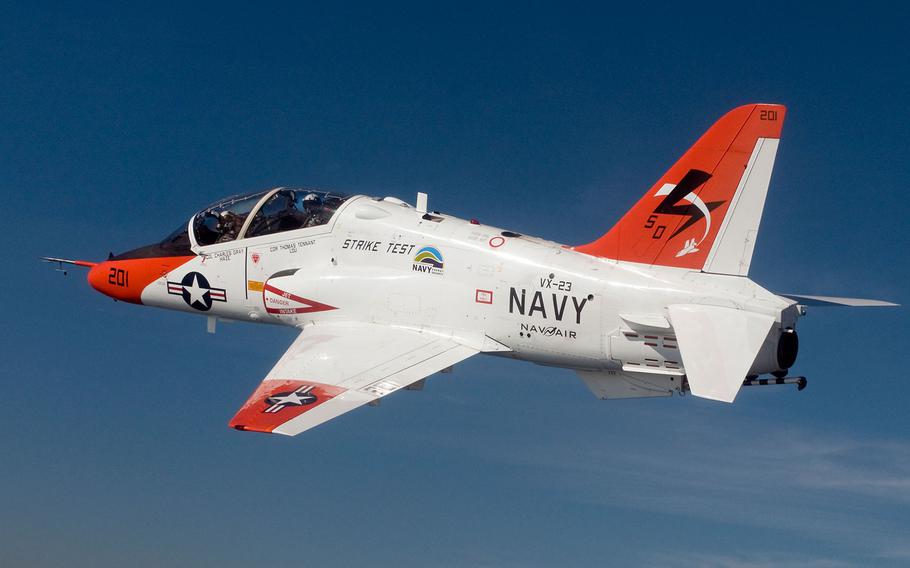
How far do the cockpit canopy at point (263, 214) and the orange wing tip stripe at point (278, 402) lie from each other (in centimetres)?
359

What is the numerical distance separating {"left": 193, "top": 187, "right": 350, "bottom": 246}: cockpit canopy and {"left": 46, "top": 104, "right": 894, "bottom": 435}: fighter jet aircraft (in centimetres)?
11

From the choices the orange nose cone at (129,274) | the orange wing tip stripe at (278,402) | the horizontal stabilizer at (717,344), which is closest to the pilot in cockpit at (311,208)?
the orange nose cone at (129,274)

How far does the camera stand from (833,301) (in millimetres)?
18984

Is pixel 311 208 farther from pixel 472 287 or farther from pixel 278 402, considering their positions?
pixel 278 402

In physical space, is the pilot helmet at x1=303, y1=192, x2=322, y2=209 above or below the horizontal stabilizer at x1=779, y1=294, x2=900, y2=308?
above

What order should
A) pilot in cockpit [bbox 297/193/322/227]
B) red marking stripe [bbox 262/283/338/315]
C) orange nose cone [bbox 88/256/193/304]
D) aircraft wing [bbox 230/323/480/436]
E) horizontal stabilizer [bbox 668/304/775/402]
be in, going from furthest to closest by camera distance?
1. orange nose cone [bbox 88/256/193/304]
2. pilot in cockpit [bbox 297/193/322/227]
3. red marking stripe [bbox 262/283/338/315]
4. aircraft wing [bbox 230/323/480/436]
5. horizontal stabilizer [bbox 668/304/775/402]

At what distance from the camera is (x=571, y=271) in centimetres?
1664

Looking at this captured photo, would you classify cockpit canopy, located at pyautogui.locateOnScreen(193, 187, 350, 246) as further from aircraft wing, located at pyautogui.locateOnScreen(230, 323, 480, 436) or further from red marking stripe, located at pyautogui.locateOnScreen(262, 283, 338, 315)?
aircraft wing, located at pyautogui.locateOnScreen(230, 323, 480, 436)

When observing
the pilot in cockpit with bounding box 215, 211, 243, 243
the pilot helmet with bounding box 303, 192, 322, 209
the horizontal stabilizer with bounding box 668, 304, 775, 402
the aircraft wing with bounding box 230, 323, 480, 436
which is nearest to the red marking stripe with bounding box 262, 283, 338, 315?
the aircraft wing with bounding box 230, 323, 480, 436

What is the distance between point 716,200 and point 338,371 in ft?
20.0

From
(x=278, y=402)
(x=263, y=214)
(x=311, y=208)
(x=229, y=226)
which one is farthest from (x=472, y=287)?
(x=229, y=226)

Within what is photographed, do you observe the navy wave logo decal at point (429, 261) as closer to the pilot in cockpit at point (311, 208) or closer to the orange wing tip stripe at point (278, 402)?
the pilot in cockpit at point (311, 208)

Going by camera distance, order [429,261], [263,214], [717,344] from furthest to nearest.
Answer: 1. [263,214]
2. [429,261]
3. [717,344]

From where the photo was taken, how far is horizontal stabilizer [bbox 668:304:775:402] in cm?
1465
